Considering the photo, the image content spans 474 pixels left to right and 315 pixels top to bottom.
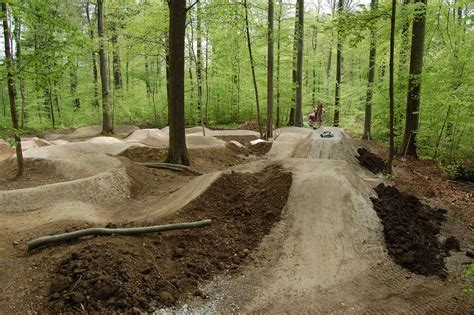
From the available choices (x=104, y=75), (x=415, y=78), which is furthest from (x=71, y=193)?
(x=104, y=75)

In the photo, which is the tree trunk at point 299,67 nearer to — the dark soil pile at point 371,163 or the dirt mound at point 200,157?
the dirt mound at point 200,157

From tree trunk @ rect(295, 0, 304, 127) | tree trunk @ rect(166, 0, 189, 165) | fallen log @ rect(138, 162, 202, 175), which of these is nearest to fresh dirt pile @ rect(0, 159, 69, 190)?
fallen log @ rect(138, 162, 202, 175)

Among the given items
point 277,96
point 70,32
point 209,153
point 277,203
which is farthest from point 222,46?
point 277,203

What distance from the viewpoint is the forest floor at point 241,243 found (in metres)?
4.33

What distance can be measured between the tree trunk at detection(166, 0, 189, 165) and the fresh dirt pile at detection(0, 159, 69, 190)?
326 cm

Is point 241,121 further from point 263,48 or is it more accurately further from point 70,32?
point 70,32

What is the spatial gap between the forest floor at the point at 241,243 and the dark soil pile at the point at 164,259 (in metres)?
0.02

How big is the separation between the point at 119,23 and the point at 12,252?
17.5 m

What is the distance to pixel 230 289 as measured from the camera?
4.75 metres

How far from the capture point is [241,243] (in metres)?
5.87

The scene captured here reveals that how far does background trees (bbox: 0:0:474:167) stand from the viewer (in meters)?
7.40

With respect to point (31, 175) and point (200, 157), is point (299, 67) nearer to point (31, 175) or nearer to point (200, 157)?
point (200, 157)

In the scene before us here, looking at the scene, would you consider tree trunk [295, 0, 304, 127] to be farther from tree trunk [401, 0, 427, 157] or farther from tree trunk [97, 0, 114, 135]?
tree trunk [97, 0, 114, 135]

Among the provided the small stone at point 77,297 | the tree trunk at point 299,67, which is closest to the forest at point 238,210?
the small stone at point 77,297
